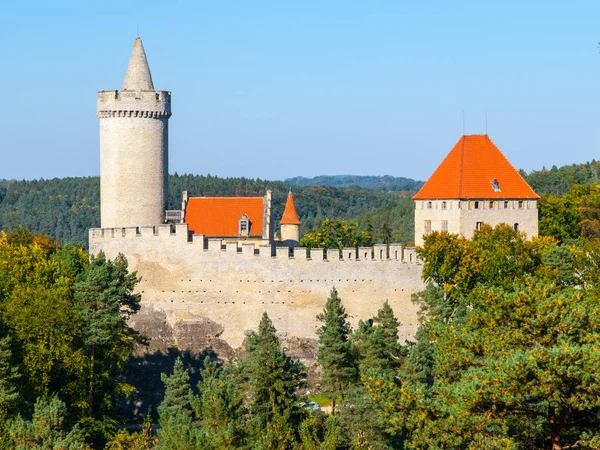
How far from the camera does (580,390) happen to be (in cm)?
2506

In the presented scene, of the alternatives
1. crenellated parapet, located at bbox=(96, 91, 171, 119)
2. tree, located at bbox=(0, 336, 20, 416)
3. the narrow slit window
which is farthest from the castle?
tree, located at bbox=(0, 336, 20, 416)

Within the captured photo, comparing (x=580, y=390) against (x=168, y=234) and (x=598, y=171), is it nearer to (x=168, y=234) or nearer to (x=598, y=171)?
(x=168, y=234)

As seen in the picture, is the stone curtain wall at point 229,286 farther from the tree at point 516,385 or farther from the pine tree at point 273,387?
the tree at point 516,385

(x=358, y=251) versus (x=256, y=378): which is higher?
(x=358, y=251)

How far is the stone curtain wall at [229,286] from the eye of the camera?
45.1 metres

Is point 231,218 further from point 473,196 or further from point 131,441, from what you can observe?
point 131,441

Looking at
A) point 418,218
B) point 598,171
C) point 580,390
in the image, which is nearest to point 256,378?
point 580,390

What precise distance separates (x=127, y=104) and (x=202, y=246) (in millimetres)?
7181

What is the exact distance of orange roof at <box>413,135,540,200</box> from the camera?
50.6 metres

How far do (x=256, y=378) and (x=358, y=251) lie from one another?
1049 centimetres

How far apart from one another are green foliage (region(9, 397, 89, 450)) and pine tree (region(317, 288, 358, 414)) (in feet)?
29.4

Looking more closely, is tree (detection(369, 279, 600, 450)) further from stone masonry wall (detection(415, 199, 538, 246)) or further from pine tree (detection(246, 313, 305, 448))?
stone masonry wall (detection(415, 199, 538, 246))

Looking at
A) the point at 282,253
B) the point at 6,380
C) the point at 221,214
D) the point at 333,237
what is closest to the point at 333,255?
the point at 282,253

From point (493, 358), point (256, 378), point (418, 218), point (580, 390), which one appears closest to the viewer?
point (580, 390)
